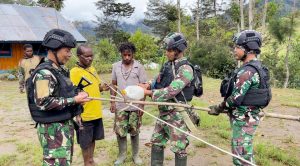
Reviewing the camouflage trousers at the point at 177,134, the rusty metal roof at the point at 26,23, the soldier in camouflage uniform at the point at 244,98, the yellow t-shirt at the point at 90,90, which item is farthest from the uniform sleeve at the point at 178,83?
the rusty metal roof at the point at 26,23

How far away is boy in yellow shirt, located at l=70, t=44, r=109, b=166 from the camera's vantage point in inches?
164

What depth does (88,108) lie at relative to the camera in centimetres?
425

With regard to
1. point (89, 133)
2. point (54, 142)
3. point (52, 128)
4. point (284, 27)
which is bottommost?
point (89, 133)

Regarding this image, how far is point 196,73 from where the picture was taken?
4.08 metres

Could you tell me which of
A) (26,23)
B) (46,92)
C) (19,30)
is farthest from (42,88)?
(26,23)

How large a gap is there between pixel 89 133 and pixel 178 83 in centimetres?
133

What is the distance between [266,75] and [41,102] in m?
2.25

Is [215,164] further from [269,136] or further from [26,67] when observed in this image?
[26,67]

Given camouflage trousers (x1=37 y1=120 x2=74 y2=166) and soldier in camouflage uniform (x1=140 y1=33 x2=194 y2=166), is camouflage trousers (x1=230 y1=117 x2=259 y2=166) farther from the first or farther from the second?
camouflage trousers (x1=37 y1=120 x2=74 y2=166)

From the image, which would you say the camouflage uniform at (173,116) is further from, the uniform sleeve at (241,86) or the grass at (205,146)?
the grass at (205,146)

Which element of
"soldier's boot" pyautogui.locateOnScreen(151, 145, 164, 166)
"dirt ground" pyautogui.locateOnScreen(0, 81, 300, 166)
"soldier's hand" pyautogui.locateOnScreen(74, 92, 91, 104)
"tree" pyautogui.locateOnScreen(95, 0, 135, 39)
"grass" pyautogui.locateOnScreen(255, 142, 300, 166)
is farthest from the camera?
"tree" pyautogui.locateOnScreen(95, 0, 135, 39)

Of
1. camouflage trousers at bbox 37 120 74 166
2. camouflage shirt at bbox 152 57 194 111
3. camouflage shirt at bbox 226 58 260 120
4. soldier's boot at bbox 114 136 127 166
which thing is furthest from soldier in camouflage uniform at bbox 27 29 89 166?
soldier's boot at bbox 114 136 127 166

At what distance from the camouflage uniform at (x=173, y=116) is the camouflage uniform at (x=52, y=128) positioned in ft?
3.66

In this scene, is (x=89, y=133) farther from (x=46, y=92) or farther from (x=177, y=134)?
(x=46, y=92)
